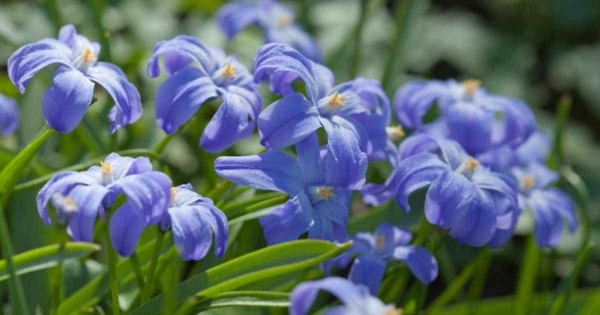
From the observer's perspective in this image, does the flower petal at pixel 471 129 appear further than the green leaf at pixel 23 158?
Yes

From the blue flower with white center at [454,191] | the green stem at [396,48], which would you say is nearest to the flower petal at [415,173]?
the blue flower with white center at [454,191]

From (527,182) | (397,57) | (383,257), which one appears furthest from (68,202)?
(397,57)

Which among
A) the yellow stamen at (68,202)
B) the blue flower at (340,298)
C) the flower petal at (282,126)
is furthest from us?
the flower petal at (282,126)

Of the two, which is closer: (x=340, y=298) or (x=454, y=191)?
(x=340, y=298)

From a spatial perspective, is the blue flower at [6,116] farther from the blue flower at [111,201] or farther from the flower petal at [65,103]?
the blue flower at [111,201]

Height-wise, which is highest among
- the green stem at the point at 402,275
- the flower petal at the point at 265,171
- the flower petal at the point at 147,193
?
the flower petal at the point at 147,193

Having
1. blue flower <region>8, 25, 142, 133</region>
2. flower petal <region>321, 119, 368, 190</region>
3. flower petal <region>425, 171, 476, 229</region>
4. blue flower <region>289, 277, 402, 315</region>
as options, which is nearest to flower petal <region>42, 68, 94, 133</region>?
blue flower <region>8, 25, 142, 133</region>

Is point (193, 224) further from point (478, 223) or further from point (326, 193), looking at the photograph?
point (478, 223)
